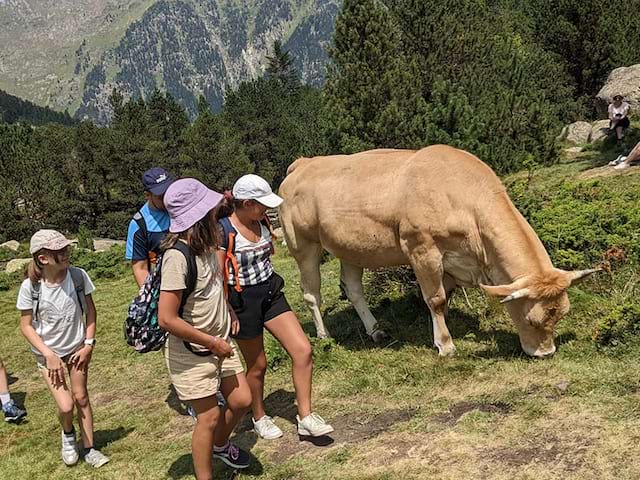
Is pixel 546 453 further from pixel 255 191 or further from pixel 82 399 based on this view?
pixel 82 399

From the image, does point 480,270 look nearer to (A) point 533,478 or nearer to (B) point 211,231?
(A) point 533,478

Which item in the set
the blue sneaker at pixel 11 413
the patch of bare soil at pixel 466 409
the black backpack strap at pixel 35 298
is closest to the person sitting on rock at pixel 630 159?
the patch of bare soil at pixel 466 409

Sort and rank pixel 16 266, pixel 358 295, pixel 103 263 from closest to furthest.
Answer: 1. pixel 358 295
2. pixel 103 263
3. pixel 16 266

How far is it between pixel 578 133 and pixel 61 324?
2190 centimetres

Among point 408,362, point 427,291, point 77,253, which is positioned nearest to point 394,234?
point 427,291

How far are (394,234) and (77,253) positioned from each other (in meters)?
14.9

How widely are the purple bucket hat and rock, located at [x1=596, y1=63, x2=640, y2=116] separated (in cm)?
2120

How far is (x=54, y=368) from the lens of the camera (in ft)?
15.3

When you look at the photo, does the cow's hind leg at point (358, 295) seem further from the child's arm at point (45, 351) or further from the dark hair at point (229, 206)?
the child's arm at point (45, 351)

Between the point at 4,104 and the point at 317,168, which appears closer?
the point at 317,168

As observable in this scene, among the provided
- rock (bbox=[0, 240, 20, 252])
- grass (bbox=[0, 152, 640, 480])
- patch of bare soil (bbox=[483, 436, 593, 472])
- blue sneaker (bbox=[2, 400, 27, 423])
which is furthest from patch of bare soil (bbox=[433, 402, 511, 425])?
rock (bbox=[0, 240, 20, 252])

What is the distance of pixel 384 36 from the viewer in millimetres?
18172

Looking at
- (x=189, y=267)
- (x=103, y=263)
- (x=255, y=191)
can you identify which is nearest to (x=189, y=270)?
(x=189, y=267)

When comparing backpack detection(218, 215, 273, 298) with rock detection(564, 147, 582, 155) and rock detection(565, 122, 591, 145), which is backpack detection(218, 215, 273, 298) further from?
rock detection(565, 122, 591, 145)
